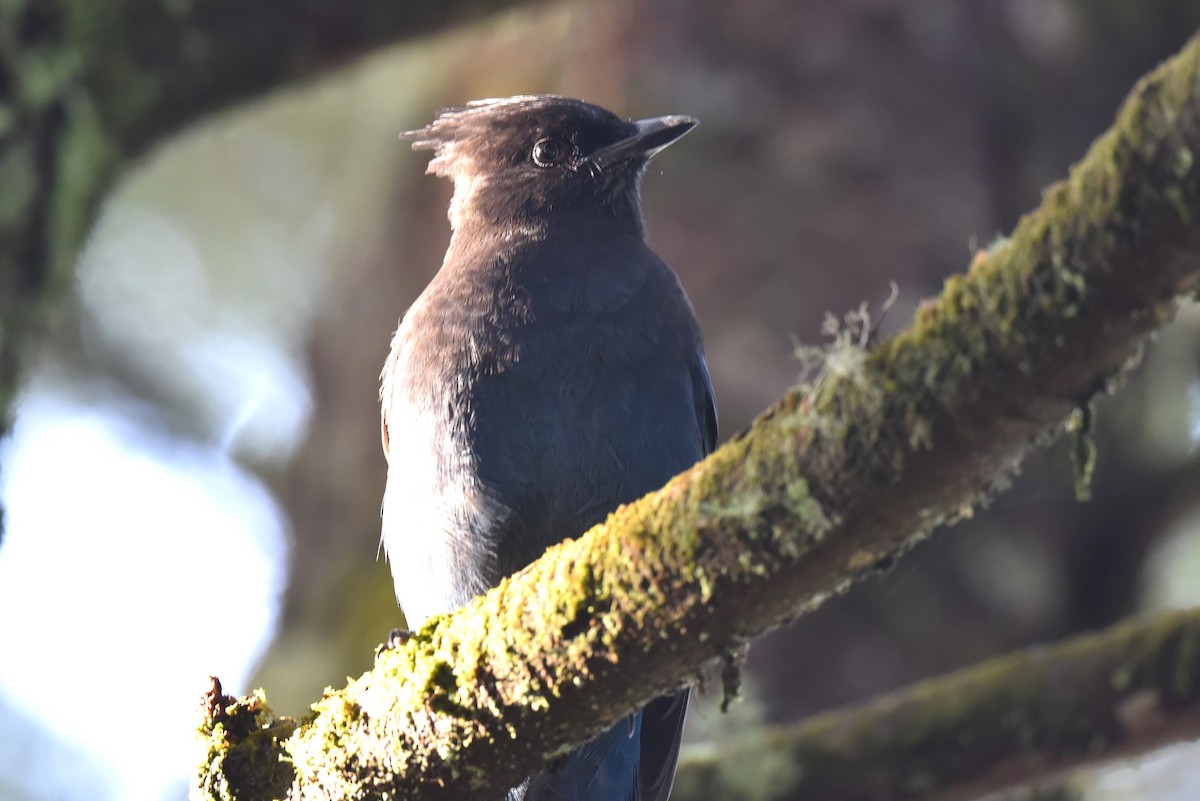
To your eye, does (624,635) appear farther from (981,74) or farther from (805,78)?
(981,74)

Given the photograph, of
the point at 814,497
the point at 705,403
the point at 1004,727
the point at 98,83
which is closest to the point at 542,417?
the point at 705,403

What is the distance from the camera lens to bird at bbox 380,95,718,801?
12.1 ft

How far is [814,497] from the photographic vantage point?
1.94m

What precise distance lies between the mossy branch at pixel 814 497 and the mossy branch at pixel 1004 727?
152cm

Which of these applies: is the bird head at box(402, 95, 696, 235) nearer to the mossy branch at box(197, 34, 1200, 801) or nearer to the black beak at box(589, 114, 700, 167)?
the black beak at box(589, 114, 700, 167)

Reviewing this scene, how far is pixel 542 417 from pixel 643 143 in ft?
4.09

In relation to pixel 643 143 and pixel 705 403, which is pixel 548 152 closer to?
pixel 643 143

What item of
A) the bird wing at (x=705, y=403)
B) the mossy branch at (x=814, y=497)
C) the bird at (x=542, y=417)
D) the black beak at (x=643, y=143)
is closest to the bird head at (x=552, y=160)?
the black beak at (x=643, y=143)

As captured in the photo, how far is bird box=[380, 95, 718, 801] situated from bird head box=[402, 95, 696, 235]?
0.17 metres

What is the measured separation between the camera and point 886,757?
3658 mm

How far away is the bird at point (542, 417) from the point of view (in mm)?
3680

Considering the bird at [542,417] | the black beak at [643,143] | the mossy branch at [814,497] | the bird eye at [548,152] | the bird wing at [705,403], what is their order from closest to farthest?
1. the mossy branch at [814,497]
2. the bird at [542,417]
3. the bird wing at [705,403]
4. the black beak at [643,143]
5. the bird eye at [548,152]

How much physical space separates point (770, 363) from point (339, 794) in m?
3.33

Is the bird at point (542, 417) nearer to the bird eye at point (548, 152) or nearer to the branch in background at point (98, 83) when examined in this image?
the bird eye at point (548, 152)
